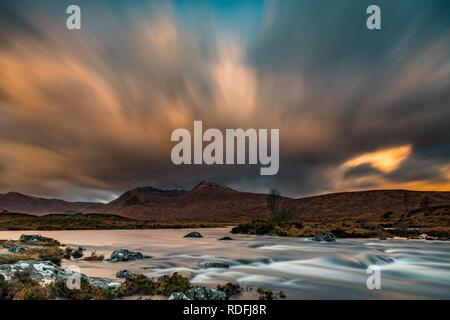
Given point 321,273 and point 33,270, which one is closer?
point 33,270

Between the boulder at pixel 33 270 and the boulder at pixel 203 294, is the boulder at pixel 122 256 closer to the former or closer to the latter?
the boulder at pixel 33 270

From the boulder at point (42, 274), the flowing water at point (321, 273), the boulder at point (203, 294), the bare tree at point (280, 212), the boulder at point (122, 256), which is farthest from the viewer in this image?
the bare tree at point (280, 212)

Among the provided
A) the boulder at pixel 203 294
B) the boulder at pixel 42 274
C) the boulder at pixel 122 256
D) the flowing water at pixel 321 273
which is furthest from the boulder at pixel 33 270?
the boulder at pixel 122 256

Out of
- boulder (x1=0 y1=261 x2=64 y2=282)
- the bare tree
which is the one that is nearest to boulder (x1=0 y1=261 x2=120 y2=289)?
boulder (x1=0 y1=261 x2=64 y2=282)

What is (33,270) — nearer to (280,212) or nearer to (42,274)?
(42,274)

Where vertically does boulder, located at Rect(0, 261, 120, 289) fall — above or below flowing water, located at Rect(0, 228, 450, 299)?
above

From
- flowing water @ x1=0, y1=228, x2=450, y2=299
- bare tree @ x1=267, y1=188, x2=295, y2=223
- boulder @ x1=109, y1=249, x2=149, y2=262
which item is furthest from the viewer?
bare tree @ x1=267, y1=188, x2=295, y2=223

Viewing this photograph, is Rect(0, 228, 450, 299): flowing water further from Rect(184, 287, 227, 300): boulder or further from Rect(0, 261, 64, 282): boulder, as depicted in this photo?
Rect(184, 287, 227, 300): boulder

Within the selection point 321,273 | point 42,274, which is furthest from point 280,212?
point 42,274

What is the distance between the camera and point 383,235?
173 ft

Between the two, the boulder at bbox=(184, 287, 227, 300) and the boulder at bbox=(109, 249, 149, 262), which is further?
the boulder at bbox=(109, 249, 149, 262)

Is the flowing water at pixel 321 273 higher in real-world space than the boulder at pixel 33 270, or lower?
lower
